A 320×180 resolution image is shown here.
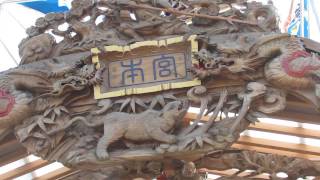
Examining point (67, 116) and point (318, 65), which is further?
point (67, 116)

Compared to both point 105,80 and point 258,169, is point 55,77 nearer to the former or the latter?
point 105,80

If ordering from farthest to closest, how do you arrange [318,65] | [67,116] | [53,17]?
[53,17] < [67,116] < [318,65]

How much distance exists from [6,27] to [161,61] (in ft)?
21.9

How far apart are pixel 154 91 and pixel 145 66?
0.25 m

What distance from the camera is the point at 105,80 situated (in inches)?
219

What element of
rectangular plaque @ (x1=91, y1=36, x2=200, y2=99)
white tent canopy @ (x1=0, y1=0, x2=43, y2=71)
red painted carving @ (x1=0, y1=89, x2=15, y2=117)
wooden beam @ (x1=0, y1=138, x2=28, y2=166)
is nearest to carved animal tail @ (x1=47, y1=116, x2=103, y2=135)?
rectangular plaque @ (x1=91, y1=36, x2=200, y2=99)

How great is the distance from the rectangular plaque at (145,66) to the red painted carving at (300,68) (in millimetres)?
692

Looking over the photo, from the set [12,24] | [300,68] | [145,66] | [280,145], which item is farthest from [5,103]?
[12,24]

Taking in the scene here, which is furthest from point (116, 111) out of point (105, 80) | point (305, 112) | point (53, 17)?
point (305, 112)

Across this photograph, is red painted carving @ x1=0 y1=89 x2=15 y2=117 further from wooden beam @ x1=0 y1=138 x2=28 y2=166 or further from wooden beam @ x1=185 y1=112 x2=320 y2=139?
wooden beam @ x1=185 y1=112 x2=320 y2=139

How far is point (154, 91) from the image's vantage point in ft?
17.7

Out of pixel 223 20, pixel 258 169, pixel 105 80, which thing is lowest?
pixel 258 169

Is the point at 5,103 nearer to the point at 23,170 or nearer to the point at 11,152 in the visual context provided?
the point at 11,152

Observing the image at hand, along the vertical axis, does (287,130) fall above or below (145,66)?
below
